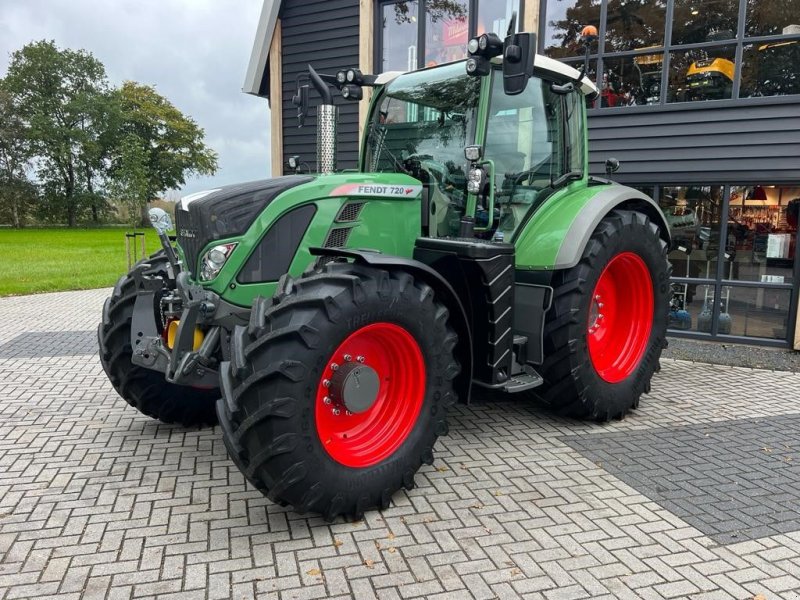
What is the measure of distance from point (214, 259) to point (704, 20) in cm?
660

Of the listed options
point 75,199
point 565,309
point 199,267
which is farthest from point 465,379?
point 75,199

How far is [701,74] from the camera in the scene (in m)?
7.28

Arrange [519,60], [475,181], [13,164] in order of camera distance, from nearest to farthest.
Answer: [519,60], [475,181], [13,164]

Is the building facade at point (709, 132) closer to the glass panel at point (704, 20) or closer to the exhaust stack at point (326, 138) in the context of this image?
the glass panel at point (704, 20)

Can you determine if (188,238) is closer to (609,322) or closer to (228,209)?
(228,209)

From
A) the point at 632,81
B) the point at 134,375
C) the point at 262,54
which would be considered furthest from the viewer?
the point at 262,54

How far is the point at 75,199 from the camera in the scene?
147ft

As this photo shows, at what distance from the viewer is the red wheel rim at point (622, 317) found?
4.95 metres

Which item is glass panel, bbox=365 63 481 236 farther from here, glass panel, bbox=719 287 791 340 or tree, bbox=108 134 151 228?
tree, bbox=108 134 151 228

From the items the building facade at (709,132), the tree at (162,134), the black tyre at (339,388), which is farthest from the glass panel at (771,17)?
the tree at (162,134)

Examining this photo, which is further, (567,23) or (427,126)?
(567,23)

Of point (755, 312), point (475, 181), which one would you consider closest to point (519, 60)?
point (475, 181)

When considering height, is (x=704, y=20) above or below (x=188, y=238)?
above

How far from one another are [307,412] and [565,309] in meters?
2.17
